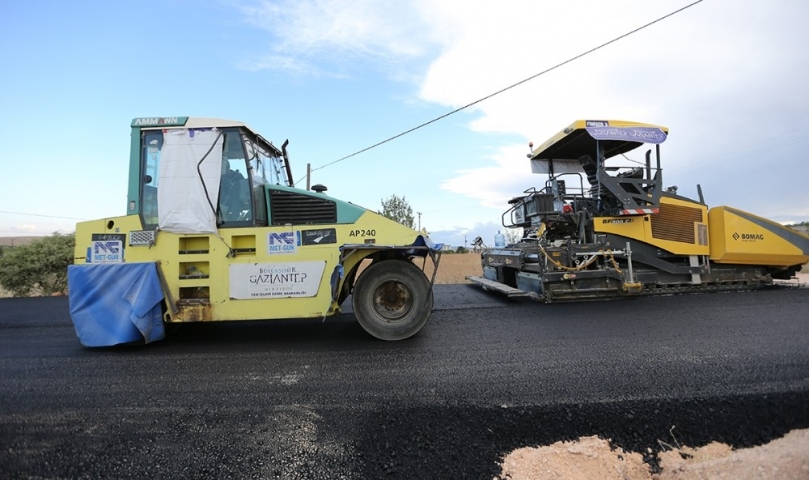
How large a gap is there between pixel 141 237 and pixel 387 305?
2926 millimetres

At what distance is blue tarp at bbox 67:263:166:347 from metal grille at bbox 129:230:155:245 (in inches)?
10.3

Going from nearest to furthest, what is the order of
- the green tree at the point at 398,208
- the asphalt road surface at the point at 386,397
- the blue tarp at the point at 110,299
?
1. the asphalt road surface at the point at 386,397
2. the blue tarp at the point at 110,299
3. the green tree at the point at 398,208

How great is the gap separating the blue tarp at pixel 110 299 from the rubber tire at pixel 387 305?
2277 millimetres

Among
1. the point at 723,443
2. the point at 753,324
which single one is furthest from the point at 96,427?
the point at 753,324

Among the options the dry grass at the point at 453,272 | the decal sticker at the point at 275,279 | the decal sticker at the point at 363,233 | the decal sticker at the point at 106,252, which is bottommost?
the dry grass at the point at 453,272

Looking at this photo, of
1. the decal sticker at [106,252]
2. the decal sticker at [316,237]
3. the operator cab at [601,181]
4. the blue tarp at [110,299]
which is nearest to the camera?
the blue tarp at [110,299]

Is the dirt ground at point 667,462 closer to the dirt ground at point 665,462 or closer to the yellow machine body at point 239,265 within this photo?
the dirt ground at point 665,462

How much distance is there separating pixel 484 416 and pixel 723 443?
1.39 meters

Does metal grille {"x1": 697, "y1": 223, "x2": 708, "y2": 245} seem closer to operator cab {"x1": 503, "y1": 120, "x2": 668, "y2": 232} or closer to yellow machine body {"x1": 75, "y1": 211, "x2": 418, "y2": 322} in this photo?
operator cab {"x1": 503, "y1": 120, "x2": 668, "y2": 232}

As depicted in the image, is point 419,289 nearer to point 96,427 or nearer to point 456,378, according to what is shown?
point 456,378

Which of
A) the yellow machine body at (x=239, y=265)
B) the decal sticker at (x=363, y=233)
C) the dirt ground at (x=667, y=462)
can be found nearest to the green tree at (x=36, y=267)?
the yellow machine body at (x=239, y=265)

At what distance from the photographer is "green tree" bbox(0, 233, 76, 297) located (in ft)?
34.3

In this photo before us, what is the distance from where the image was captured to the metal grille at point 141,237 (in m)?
4.72

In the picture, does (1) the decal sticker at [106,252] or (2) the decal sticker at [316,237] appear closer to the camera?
(1) the decal sticker at [106,252]
